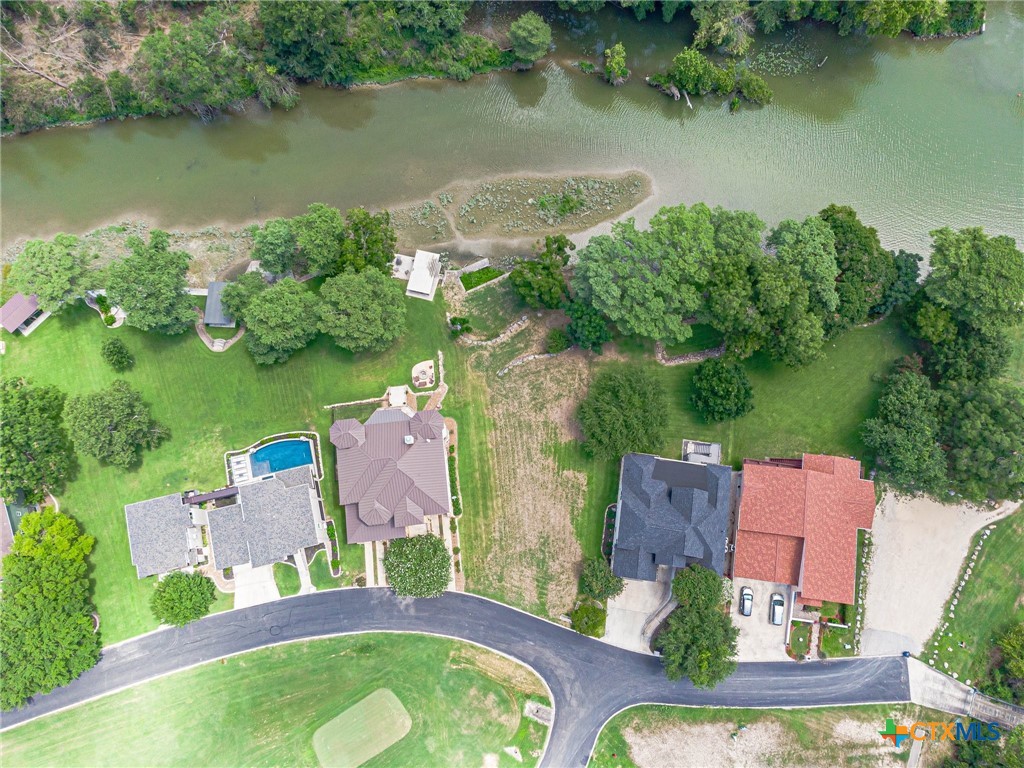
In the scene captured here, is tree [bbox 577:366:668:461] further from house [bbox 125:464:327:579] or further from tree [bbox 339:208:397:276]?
house [bbox 125:464:327:579]

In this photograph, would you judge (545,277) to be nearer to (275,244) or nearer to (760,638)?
(275,244)

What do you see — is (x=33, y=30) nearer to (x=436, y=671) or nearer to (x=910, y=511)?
(x=436, y=671)

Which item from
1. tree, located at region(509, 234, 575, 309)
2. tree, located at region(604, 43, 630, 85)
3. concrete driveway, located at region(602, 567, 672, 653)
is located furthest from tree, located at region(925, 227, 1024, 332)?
concrete driveway, located at region(602, 567, 672, 653)

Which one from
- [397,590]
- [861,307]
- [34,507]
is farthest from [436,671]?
[861,307]

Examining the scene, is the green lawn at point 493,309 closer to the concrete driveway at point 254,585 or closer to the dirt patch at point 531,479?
the dirt patch at point 531,479

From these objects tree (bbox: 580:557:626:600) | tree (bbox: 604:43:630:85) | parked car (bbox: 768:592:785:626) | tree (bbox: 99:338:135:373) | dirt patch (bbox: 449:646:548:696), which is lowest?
dirt patch (bbox: 449:646:548:696)

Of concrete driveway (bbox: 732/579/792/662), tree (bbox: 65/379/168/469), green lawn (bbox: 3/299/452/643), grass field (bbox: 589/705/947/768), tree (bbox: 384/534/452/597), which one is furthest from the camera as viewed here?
green lawn (bbox: 3/299/452/643)
